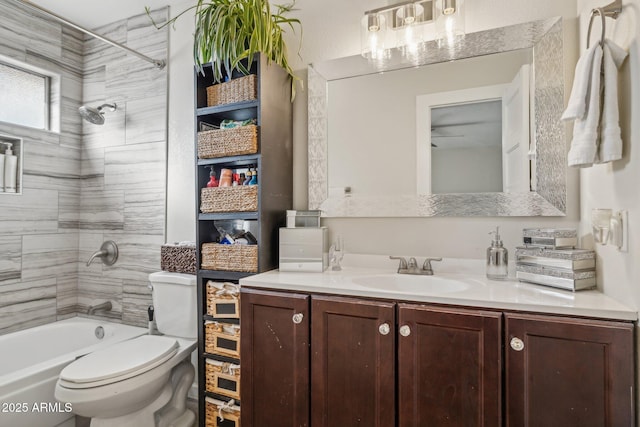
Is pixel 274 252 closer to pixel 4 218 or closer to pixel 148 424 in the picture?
pixel 148 424

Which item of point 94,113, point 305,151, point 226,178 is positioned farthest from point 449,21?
point 94,113

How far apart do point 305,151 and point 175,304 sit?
117cm

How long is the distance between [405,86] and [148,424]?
2130 millimetres

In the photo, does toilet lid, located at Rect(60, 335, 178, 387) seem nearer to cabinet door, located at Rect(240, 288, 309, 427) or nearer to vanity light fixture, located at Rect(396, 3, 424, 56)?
cabinet door, located at Rect(240, 288, 309, 427)

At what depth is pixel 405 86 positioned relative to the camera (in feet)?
5.63

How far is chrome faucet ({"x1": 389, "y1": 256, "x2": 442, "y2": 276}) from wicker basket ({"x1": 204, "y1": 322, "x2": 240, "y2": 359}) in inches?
34.3

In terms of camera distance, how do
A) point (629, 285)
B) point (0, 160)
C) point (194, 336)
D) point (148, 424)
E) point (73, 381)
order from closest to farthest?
1. point (629, 285)
2. point (73, 381)
3. point (148, 424)
4. point (194, 336)
5. point (0, 160)

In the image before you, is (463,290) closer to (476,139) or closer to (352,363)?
(352,363)

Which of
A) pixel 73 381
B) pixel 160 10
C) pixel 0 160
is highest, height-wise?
pixel 160 10

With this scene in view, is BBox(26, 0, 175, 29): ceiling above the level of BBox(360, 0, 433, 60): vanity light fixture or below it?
above

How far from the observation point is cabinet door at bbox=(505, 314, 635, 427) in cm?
97

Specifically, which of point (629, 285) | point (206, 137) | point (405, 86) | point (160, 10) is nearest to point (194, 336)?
point (206, 137)

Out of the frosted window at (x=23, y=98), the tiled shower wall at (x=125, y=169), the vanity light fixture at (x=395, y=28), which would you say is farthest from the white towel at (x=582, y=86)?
the frosted window at (x=23, y=98)

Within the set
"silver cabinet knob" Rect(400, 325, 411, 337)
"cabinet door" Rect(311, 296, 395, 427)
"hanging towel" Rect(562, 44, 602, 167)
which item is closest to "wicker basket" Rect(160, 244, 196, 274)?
"cabinet door" Rect(311, 296, 395, 427)
